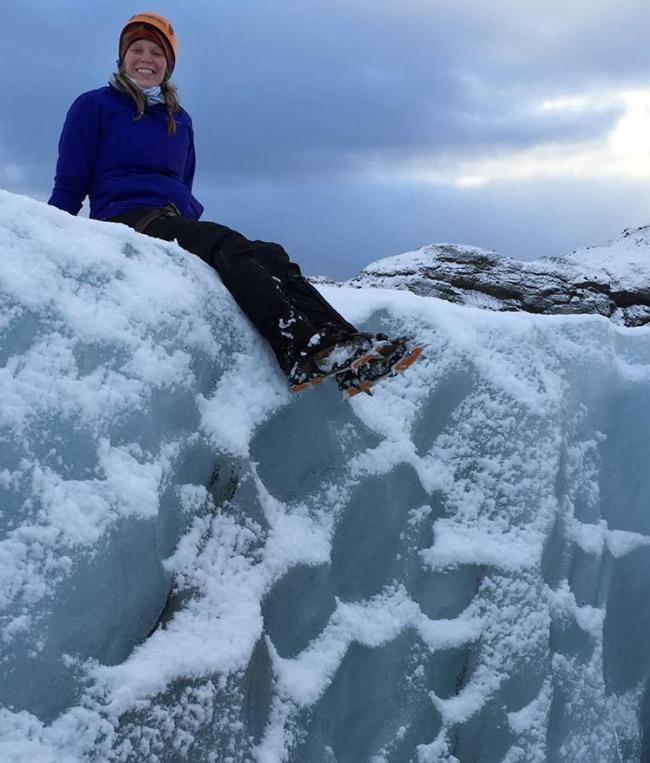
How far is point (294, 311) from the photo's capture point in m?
1.98

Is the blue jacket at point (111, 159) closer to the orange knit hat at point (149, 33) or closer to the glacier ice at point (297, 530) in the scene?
the orange knit hat at point (149, 33)

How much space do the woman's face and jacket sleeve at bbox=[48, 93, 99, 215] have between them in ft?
0.54

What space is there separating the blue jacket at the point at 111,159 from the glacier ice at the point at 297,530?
762 millimetres

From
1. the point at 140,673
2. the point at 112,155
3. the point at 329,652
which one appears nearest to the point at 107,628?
the point at 140,673

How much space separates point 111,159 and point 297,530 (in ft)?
4.39

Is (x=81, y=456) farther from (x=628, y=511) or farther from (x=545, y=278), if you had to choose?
(x=545, y=278)

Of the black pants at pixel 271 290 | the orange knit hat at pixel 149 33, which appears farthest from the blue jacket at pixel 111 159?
the black pants at pixel 271 290

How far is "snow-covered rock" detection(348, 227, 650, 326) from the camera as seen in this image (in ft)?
19.8

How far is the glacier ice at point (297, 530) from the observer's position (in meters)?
1.51

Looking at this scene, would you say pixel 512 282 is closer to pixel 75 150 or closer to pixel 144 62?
pixel 144 62

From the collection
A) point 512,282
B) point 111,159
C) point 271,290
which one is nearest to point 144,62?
point 111,159

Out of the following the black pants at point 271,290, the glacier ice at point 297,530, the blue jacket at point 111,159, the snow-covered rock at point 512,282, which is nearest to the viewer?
the glacier ice at point 297,530

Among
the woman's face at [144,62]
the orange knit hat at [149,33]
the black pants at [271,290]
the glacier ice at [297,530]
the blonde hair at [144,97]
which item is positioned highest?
the orange knit hat at [149,33]

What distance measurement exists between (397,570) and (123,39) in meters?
1.84
